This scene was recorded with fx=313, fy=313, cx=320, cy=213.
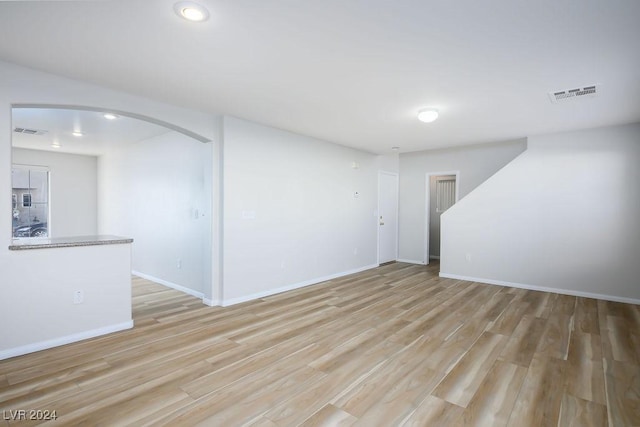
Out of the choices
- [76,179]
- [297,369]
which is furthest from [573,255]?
[76,179]

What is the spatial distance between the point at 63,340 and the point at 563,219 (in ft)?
22.0

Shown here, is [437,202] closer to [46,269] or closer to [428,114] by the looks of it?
[428,114]

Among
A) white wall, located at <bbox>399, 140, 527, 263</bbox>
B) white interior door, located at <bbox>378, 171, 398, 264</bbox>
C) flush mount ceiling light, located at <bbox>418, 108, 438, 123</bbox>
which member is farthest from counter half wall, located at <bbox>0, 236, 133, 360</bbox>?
white wall, located at <bbox>399, 140, 527, 263</bbox>

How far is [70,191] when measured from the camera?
7309mm

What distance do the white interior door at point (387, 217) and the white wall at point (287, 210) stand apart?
536 millimetres

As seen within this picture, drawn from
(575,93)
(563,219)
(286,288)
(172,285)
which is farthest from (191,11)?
(563,219)

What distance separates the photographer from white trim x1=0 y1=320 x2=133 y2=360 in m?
2.73

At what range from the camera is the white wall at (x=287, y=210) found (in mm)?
→ 4273

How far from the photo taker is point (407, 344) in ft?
9.92

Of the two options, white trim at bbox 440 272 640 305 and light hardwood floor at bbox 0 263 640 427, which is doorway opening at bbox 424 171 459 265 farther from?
light hardwood floor at bbox 0 263 640 427

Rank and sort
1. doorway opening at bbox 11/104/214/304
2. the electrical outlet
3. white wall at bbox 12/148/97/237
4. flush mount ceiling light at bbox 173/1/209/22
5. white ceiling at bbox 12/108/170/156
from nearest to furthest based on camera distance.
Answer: flush mount ceiling light at bbox 173/1/209/22 < the electrical outlet < white ceiling at bbox 12/108/170/156 < doorway opening at bbox 11/104/214/304 < white wall at bbox 12/148/97/237

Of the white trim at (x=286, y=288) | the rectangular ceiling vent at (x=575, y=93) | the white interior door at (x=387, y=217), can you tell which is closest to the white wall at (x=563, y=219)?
the white interior door at (x=387, y=217)

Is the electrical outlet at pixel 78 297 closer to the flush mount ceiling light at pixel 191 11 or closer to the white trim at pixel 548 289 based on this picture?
the flush mount ceiling light at pixel 191 11

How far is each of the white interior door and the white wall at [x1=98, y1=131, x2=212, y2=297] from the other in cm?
398
